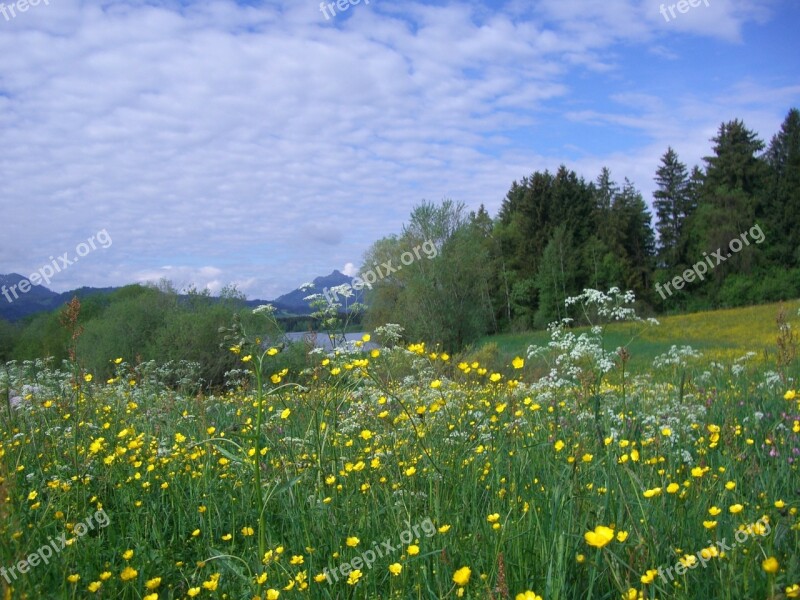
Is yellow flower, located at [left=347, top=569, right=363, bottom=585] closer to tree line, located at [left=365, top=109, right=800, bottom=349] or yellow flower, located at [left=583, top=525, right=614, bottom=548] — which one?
yellow flower, located at [left=583, top=525, right=614, bottom=548]

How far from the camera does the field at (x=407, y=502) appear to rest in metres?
2.17

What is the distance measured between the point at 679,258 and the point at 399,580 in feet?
169

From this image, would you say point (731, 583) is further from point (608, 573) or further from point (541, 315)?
point (541, 315)

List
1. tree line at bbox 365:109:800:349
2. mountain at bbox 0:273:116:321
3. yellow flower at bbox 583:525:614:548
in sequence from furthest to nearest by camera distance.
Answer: tree line at bbox 365:109:800:349
mountain at bbox 0:273:116:321
yellow flower at bbox 583:525:614:548

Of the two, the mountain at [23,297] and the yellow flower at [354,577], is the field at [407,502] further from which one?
the mountain at [23,297]

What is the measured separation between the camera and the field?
217 centimetres

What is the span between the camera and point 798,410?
4.17 metres

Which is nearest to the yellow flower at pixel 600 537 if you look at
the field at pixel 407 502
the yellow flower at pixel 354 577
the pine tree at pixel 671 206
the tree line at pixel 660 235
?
the field at pixel 407 502

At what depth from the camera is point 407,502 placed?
9.55 feet

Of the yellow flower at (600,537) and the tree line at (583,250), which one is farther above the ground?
the tree line at (583,250)

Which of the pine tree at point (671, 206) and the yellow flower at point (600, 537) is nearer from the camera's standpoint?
the yellow flower at point (600, 537)

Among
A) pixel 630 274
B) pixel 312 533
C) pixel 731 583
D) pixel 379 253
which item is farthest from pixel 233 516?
pixel 630 274

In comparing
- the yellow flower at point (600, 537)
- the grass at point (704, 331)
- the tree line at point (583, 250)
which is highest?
the tree line at point (583, 250)

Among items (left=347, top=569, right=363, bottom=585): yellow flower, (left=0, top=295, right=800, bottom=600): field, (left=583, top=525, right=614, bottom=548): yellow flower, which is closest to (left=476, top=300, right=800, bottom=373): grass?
(left=0, top=295, right=800, bottom=600): field
